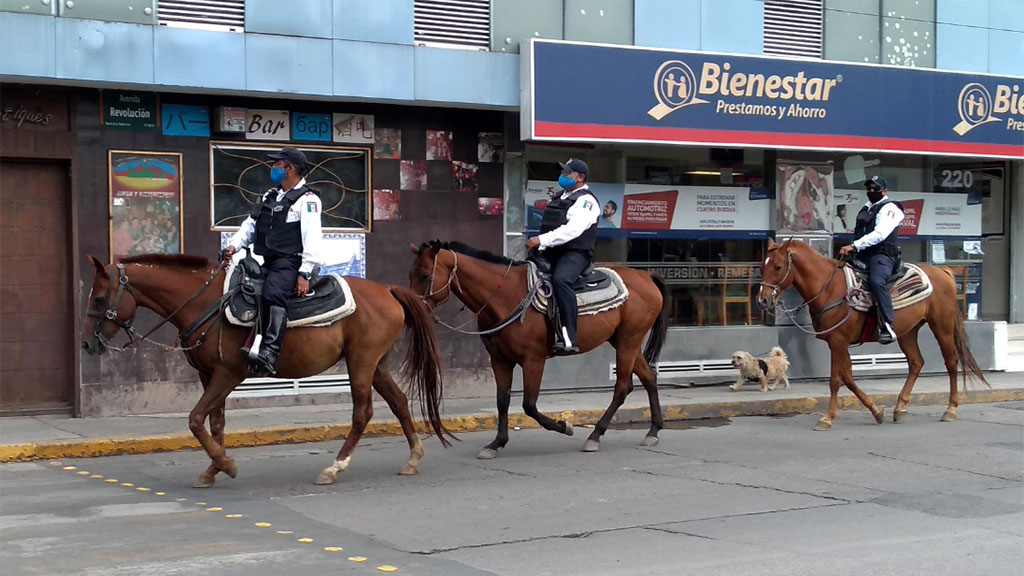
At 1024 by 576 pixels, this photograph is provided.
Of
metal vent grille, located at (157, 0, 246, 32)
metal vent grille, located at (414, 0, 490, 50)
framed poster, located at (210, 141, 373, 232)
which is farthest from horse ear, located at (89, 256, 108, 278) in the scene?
metal vent grille, located at (414, 0, 490, 50)

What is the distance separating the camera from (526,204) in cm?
1593

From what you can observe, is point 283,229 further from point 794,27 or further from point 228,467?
point 794,27

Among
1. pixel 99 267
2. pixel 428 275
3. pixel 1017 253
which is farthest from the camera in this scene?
pixel 1017 253

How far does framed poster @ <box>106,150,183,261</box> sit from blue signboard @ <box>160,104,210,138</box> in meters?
0.31

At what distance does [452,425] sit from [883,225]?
5.65m

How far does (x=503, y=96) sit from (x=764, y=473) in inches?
259

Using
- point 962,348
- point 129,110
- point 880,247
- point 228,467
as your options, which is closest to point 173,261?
point 228,467

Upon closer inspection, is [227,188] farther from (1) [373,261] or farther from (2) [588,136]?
(2) [588,136]

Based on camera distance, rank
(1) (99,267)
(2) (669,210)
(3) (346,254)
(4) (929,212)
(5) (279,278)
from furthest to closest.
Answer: (4) (929,212) < (2) (669,210) < (3) (346,254) < (5) (279,278) < (1) (99,267)

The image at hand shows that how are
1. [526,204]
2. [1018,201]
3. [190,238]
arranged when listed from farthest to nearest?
[1018,201]
[526,204]
[190,238]

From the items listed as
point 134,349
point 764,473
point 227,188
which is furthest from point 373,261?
point 764,473

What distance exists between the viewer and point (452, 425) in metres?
13.5

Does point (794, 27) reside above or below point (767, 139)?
above

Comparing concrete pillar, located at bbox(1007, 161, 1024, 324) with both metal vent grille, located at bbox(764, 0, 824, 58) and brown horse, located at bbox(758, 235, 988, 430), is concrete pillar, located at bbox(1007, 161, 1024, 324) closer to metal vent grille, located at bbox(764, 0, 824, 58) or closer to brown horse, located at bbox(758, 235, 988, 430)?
metal vent grille, located at bbox(764, 0, 824, 58)
